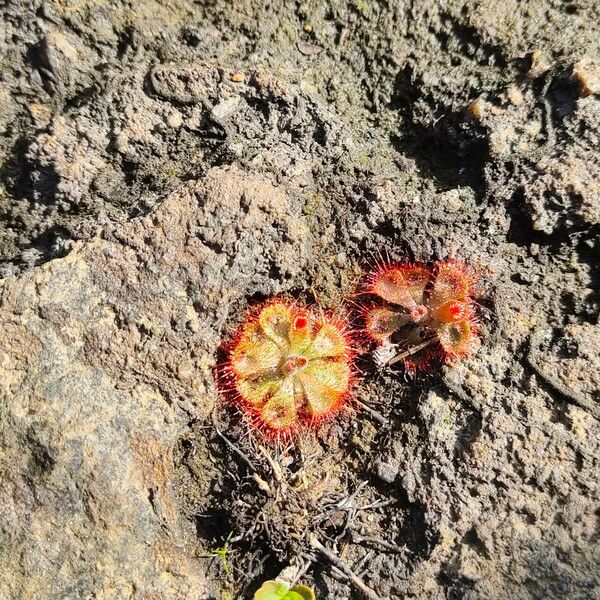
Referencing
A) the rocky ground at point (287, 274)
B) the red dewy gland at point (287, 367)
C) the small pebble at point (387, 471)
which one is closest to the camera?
the rocky ground at point (287, 274)

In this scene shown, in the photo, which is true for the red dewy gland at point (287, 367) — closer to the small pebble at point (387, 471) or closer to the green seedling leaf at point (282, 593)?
the small pebble at point (387, 471)

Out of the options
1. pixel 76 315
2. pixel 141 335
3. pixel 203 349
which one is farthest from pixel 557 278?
pixel 76 315

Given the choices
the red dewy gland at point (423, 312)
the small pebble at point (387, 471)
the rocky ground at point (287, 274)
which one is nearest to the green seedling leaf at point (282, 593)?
the rocky ground at point (287, 274)

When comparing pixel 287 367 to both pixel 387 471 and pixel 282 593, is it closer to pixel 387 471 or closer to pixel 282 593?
pixel 387 471

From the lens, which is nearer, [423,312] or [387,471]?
[387,471]

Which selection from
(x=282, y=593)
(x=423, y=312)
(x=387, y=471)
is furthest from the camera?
(x=423, y=312)

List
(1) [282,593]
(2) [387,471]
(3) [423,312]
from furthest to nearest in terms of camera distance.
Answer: (3) [423,312] → (2) [387,471] → (1) [282,593]

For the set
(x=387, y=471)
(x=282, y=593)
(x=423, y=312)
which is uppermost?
(x=423, y=312)

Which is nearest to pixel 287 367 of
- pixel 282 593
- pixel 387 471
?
pixel 387 471
